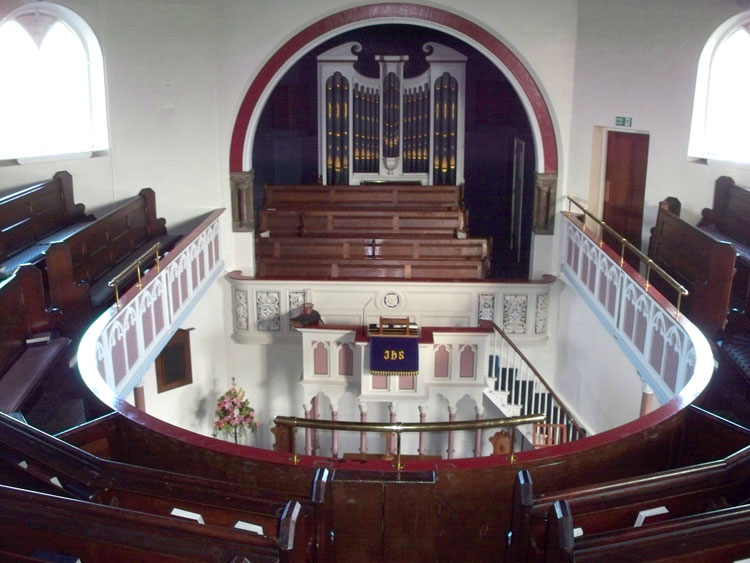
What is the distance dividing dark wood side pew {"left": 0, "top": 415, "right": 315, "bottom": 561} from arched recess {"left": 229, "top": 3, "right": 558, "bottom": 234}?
Answer: 8161 mm

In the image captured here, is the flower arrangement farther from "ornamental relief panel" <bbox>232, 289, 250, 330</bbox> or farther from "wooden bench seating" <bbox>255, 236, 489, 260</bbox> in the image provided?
"wooden bench seating" <bbox>255, 236, 489, 260</bbox>

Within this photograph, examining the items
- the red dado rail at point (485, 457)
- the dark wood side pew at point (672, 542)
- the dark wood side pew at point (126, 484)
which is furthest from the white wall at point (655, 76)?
the dark wood side pew at point (126, 484)

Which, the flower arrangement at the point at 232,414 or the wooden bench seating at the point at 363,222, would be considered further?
the wooden bench seating at the point at 363,222

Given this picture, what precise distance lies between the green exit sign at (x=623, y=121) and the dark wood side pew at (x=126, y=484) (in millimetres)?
7908

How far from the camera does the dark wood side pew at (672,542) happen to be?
2406 millimetres

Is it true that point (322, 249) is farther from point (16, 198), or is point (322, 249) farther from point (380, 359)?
point (16, 198)

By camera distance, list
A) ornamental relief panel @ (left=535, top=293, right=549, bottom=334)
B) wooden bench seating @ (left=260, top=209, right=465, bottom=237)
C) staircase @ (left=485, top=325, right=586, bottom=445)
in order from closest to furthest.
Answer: staircase @ (left=485, top=325, right=586, bottom=445)
ornamental relief panel @ (left=535, top=293, right=549, bottom=334)
wooden bench seating @ (left=260, top=209, right=465, bottom=237)

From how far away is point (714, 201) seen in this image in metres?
9.12

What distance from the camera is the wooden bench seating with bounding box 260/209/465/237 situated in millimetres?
11461

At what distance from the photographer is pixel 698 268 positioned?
7.42 meters

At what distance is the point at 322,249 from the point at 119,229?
10.1 ft

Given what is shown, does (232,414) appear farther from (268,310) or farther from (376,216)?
(376,216)

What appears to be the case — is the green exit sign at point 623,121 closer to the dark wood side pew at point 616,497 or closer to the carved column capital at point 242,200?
the carved column capital at point 242,200

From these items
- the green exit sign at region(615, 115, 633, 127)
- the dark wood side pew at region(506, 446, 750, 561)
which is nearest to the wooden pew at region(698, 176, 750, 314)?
the green exit sign at region(615, 115, 633, 127)
